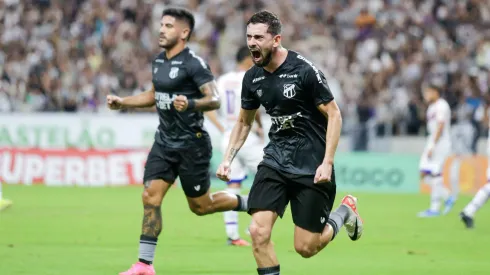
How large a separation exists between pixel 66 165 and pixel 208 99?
14.4m

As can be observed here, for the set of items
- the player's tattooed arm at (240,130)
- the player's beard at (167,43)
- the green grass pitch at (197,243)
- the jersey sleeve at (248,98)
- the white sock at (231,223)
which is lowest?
the green grass pitch at (197,243)

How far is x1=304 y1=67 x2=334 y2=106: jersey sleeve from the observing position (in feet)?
28.2

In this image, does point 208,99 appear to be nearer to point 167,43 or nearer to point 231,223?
point 167,43

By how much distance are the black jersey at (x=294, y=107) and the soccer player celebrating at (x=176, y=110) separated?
6.28 ft

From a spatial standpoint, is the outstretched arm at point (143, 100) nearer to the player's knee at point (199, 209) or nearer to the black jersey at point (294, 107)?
the player's knee at point (199, 209)

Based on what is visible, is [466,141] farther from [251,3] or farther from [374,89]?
[251,3]

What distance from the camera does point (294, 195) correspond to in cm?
884

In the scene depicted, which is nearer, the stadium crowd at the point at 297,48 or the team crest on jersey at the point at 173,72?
the team crest on jersey at the point at 173,72

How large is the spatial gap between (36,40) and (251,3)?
6.77 metres

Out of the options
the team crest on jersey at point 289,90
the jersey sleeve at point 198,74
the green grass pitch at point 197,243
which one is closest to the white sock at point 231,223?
the green grass pitch at point 197,243

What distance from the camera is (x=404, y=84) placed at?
29.3 meters

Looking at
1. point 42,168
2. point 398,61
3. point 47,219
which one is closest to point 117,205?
point 47,219

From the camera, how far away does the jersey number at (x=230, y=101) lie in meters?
14.4

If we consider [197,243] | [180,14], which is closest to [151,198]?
[180,14]
